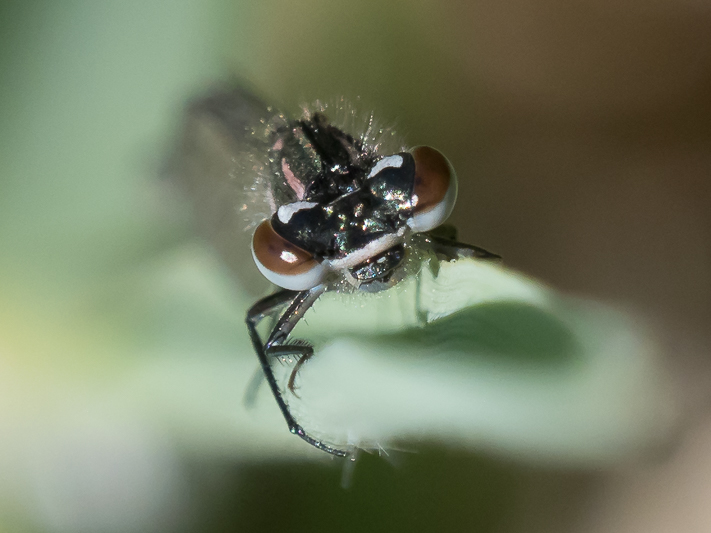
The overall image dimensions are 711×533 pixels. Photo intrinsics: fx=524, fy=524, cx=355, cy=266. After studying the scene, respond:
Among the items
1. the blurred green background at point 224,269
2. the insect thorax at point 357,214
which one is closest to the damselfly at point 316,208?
the insect thorax at point 357,214

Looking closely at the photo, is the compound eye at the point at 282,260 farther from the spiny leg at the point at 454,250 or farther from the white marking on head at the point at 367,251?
the spiny leg at the point at 454,250

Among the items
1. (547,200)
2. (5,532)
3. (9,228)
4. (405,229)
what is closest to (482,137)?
(547,200)

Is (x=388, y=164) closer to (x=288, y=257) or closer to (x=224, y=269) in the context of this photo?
(x=288, y=257)

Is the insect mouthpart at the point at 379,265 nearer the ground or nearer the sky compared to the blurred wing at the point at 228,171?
nearer the ground

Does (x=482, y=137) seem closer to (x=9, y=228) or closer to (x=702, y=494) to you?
(x=702, y=494)

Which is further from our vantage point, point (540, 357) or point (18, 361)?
Result: point (18, 361)

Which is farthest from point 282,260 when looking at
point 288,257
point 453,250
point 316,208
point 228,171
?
point 228,171
